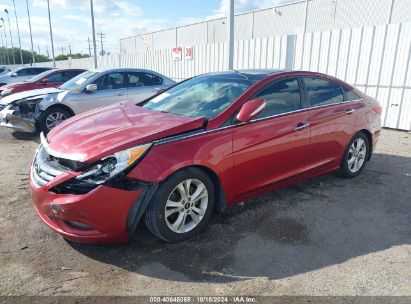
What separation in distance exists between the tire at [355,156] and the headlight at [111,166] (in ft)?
10.4

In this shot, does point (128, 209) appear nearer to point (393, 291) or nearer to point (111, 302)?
point (111, 302)

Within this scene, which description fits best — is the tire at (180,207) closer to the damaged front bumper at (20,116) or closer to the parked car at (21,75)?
the damaged front bumper at (20,116)

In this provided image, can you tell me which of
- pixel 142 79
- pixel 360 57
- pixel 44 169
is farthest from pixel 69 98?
pixel 360 57

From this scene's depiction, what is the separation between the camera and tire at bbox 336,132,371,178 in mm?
4805

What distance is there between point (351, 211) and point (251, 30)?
26659 mm

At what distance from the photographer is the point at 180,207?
3.16m

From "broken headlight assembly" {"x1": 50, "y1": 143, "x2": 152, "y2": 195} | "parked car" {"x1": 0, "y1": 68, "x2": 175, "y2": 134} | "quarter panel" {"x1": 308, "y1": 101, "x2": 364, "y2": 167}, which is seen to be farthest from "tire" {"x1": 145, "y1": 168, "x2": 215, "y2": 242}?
"parked car" {"x1": 0, "y1": 68, "x2": 175, "y2": 134}

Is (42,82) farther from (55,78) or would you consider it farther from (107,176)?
(107,176)

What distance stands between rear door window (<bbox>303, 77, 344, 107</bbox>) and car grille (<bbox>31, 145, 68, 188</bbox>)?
2.98 m

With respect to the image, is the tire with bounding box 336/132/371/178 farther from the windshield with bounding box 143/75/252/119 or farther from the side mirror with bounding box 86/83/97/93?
the side mirror with bounding box 86/83/97/93

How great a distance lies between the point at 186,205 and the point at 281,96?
1.74 metres

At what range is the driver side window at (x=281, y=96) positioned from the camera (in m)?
3.80

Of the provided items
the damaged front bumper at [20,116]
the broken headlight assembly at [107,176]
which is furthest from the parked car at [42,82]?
the broken headlight assembly at [107,176]

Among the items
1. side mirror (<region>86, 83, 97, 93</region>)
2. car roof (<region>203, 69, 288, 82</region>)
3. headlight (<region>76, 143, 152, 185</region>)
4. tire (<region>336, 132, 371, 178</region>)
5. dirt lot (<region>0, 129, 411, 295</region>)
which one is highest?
car roof (<region>203, 69, 288, 82</region>)
